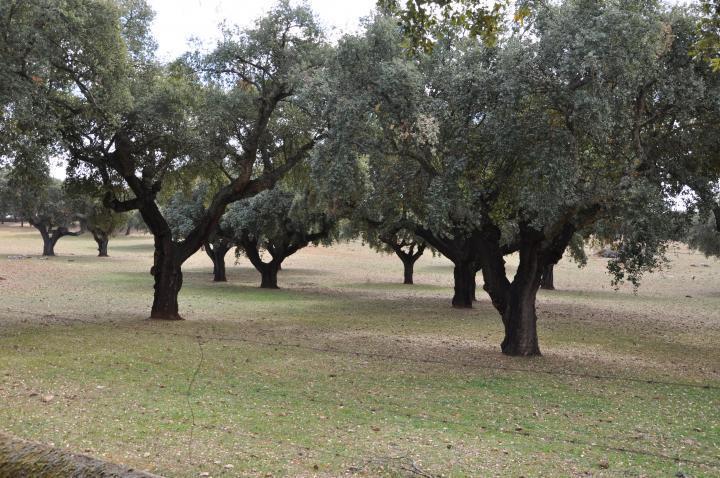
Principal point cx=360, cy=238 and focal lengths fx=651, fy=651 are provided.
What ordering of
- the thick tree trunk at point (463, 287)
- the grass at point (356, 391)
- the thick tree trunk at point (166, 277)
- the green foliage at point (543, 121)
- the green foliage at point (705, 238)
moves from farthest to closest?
1. the green foliage at point (705, 238)
2. the thick tree trunk at point (463, 287)
3. the thick tree trunk at point (166, 277)
4. the green foliage at point (543, 121)
5. the grass at point (356, 391)

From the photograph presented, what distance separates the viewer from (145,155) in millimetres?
18172

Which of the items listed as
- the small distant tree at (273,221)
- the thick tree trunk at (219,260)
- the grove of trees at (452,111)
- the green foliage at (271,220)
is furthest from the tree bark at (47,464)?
the thick tree trunk at (219,260)

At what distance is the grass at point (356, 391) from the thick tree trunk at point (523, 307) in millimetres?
473

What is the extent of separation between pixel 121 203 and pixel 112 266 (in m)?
30.7

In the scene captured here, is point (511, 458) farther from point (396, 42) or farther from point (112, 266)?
point (112, 266)

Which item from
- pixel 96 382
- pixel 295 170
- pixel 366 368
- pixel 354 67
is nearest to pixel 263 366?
pixel 366 368

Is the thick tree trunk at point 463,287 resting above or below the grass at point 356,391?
above

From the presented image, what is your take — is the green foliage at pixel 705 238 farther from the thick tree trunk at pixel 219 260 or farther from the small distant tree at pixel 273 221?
Result: the thick tree trunk at pixel 219 260

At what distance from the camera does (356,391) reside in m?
10.2

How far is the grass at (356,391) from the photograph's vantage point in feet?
22.0

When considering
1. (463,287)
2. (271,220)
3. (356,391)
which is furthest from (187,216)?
(356,391)

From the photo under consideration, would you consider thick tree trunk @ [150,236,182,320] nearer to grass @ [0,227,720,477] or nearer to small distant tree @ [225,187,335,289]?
grass @ [0,227,720,477]

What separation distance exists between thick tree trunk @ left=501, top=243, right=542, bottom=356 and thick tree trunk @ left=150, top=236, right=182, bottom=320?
32.2ft

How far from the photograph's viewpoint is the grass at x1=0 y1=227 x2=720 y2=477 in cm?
670
